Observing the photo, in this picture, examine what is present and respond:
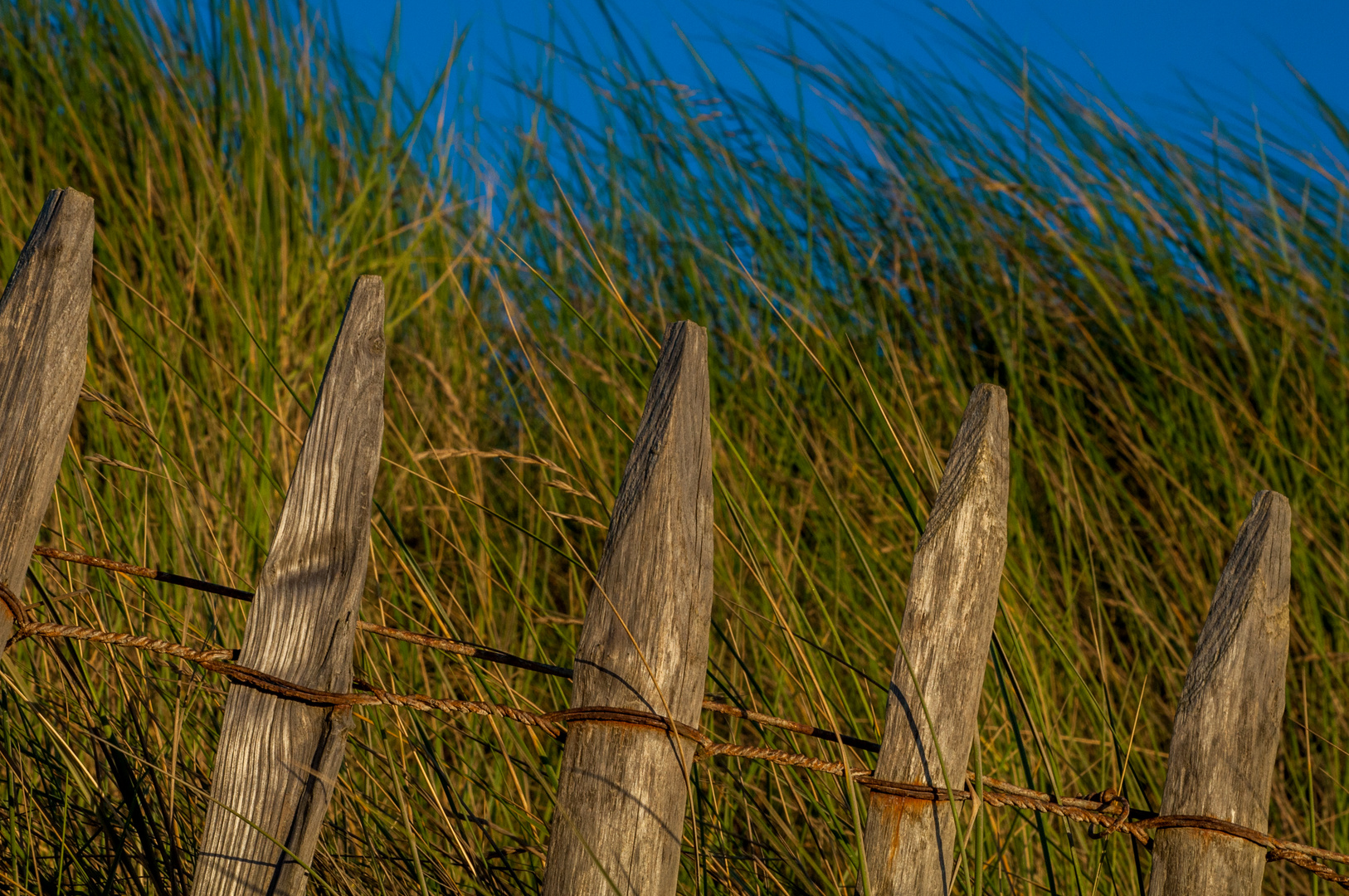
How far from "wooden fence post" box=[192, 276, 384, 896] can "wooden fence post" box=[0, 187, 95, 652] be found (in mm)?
272

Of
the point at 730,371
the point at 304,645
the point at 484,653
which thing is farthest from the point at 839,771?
the point at 730,371

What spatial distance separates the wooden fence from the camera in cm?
97

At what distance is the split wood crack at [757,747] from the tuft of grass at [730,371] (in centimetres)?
50

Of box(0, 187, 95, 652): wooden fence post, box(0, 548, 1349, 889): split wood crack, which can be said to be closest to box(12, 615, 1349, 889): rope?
box(0, 548, 1349, 889): split wood crack

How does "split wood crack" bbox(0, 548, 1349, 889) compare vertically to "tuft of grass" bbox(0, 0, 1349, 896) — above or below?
below

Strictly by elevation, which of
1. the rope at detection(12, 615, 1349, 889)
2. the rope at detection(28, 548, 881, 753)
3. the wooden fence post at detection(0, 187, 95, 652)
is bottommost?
the rope at detection(12, 615, 1349, 889)

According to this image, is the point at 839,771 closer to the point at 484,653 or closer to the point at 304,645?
the point at 484,653

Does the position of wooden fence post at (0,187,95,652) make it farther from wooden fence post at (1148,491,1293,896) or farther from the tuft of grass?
wooden fence post at (1148,491,1293,896)

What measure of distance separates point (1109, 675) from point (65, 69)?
3.55 metres

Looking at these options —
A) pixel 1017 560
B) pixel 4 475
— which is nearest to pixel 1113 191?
pixel 1017 560

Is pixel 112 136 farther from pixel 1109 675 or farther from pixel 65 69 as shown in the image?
pixel 1109 675

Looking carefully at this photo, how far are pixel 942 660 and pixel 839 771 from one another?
15 cm

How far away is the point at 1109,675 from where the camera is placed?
2.28 metres

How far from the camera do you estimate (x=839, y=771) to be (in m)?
0.98
